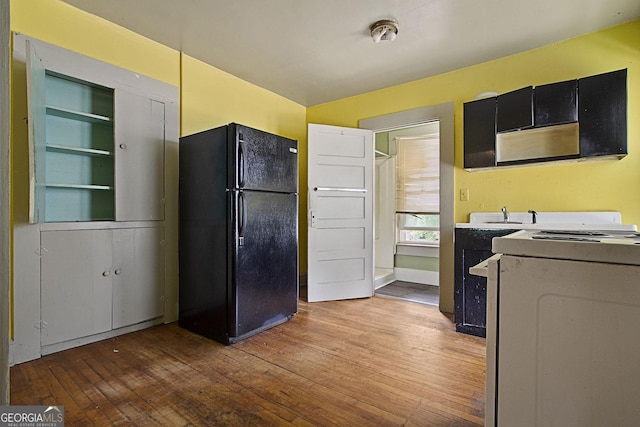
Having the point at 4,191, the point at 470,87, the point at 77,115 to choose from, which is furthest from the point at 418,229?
the point at 4,191

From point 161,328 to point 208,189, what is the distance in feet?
4.27

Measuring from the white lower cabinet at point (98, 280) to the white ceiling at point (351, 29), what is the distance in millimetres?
1685

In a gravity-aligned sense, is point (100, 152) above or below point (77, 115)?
below

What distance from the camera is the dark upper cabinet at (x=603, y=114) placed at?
2080 mm

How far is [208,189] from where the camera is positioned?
2.41 metres

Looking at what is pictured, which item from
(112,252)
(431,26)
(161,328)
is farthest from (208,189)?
(431,26)

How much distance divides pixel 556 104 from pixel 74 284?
3.89m

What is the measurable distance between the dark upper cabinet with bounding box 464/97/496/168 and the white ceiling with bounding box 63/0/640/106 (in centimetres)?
50

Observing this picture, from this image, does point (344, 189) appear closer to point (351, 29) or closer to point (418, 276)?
point (351, 29)

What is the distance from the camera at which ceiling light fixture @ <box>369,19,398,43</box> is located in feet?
7.26

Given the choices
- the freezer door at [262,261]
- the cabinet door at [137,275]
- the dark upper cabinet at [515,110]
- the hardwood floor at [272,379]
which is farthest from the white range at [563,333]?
the cabinet door at [137,275]

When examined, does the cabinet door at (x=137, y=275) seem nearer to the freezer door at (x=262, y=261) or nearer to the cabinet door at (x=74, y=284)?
the cabinet door at (x=74, y=284)

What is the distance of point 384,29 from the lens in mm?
2248

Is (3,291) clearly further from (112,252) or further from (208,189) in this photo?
(112,252)
